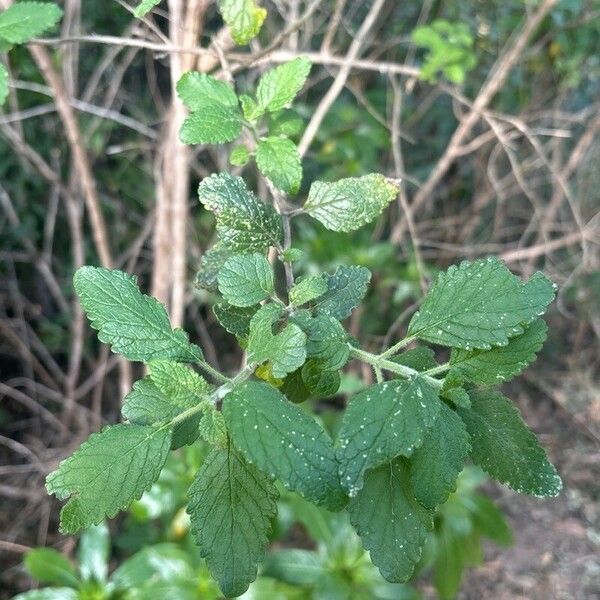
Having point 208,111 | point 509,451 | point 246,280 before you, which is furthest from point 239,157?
point 509,451

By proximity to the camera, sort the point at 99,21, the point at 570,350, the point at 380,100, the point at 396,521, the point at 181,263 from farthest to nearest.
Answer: the point at 570,350 → the point at 380,100 → the point at 99,21 → the point at 181,263 → the point at 396,521

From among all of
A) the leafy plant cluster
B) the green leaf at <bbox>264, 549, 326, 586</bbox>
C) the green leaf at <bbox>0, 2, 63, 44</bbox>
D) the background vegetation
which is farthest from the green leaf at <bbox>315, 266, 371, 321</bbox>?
the green leaf at <bbox>264, 549, 326, 586</bbox>

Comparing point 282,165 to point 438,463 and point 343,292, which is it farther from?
point 438,463

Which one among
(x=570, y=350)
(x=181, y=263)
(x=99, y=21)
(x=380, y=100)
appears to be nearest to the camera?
(x=181, y=263)

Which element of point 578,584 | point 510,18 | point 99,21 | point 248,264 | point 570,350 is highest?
point 248,264

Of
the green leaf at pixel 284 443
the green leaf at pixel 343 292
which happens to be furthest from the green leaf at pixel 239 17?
the green leaf at pixel 284 443

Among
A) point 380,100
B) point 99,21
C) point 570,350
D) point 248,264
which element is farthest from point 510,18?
point 248,264

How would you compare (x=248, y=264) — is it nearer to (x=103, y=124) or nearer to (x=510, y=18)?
(x=103, y=124)
